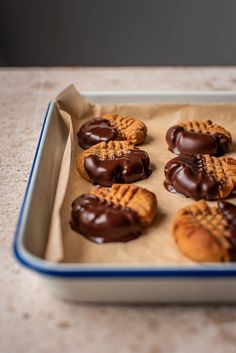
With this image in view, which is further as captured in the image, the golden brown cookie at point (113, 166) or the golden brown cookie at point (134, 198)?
the golden brown cookie at point (113, 166)

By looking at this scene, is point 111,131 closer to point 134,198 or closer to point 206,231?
point 134,198

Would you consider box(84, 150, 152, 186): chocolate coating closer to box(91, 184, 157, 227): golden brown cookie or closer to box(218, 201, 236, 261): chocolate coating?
box(91, 184, 157, 227): golden brown cookie

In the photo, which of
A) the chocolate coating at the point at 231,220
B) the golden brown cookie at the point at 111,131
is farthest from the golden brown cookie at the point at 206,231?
the golden brown cookie at the point at 111,131

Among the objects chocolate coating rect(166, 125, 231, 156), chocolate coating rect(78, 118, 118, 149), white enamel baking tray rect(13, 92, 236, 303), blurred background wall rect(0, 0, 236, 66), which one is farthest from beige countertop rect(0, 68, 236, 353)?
blurred background wall rect(0, 0, 236, 66)

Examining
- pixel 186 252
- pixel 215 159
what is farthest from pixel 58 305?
pixel 215 159

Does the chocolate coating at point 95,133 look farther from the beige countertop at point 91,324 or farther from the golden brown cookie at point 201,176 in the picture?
the beige countertop at point 91,324

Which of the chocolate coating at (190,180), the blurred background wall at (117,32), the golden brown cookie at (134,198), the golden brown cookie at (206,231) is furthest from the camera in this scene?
the blurred background wall at (117,32)
